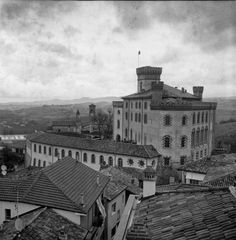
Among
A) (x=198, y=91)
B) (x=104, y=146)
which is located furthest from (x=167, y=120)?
(x=198, y=91)

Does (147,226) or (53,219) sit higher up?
(147,226)

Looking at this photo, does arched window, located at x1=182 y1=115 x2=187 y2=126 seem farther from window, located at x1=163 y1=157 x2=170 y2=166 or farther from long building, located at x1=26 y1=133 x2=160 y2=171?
long building, located at x1=26 y1=133 x2=160 y2=171

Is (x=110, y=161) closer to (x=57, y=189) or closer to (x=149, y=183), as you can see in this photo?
(x=57, y=189)

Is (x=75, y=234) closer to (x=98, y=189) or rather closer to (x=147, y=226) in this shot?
(x=98, y=189)

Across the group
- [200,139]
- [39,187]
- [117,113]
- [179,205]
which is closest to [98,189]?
[39,187]

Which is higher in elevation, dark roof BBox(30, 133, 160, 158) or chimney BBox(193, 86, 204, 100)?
chimney BBox(193, 86, 204, 100)

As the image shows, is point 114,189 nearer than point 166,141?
Yes

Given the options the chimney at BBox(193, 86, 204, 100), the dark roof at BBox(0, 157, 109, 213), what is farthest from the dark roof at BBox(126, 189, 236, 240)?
the chimney at BBox(193, 86, 204, 100)
